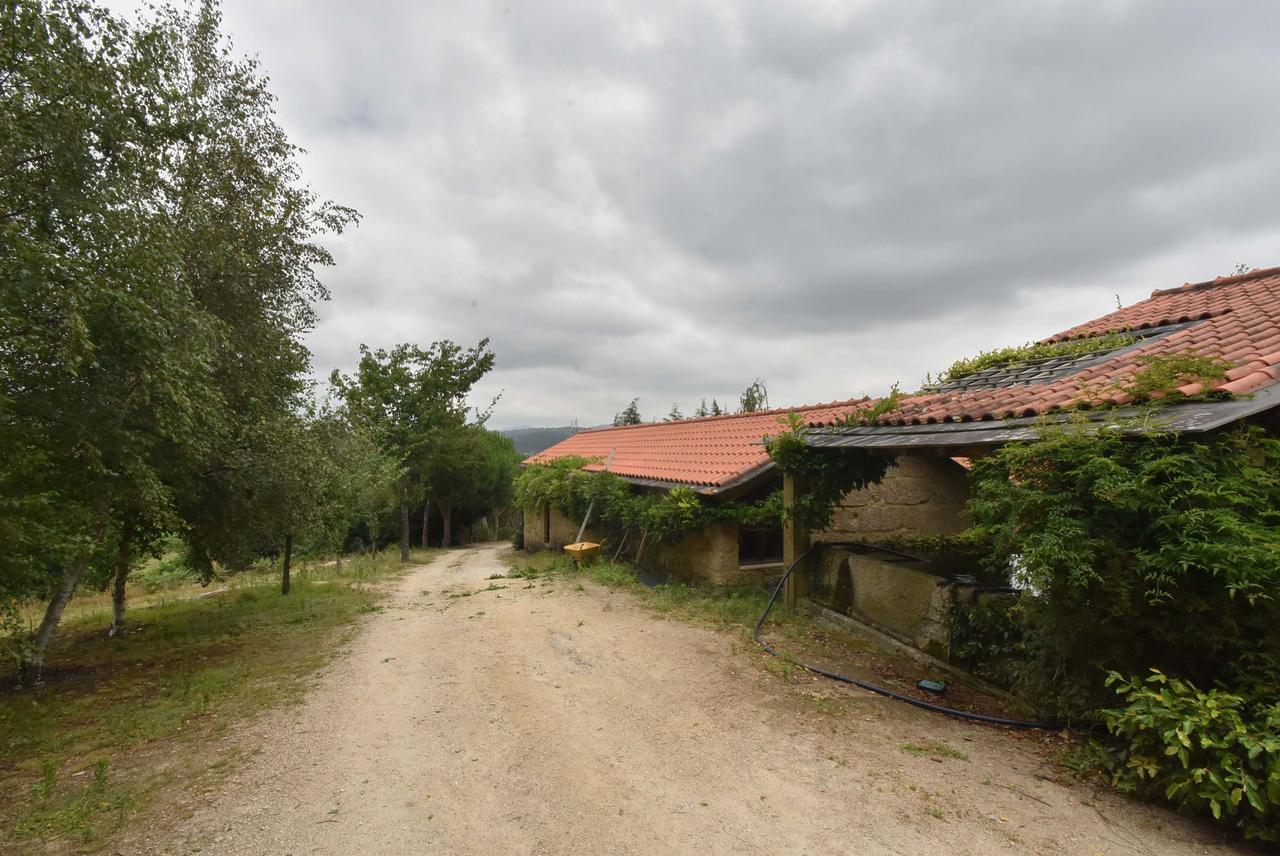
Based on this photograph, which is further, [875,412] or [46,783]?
[875,412]

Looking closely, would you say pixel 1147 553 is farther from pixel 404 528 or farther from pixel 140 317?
pixel 404 528

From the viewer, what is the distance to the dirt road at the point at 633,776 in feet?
10.6

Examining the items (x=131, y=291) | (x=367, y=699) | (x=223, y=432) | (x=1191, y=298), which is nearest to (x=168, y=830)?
(x=367, y=699)

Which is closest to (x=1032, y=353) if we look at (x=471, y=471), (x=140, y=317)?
(x=140, y=317)

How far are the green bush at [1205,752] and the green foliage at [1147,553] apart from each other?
10.2 inches

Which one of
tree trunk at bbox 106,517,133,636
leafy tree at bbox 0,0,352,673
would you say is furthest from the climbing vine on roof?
tree trunk at bbox 106,517,133,636

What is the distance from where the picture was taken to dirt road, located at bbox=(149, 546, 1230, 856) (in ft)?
10.6

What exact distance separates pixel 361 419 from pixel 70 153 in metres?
7.16

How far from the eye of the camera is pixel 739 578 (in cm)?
1085

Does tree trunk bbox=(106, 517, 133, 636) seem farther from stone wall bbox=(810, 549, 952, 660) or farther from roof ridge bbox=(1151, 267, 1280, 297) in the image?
roof ridge bbox=(1151, 267, 1280, 297)

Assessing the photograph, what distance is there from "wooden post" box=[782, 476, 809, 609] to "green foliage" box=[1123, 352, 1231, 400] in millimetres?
4490

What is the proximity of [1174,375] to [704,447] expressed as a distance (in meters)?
10.6

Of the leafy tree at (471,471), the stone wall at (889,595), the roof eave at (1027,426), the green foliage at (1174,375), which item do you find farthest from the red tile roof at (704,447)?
the leafy tree at (471,471)

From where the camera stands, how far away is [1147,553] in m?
3.72
